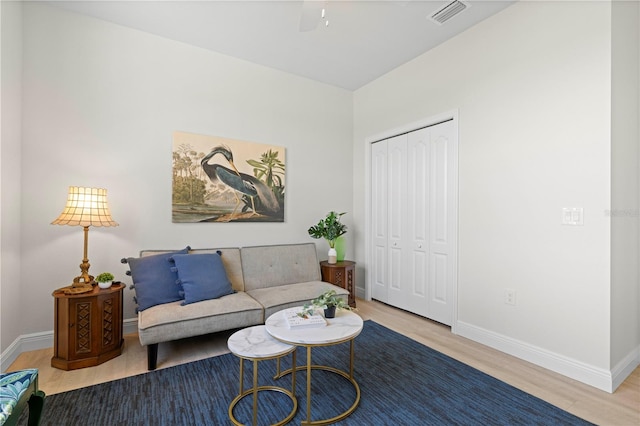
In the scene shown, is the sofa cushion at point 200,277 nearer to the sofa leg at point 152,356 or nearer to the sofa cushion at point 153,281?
the sofa cushion at point 153,281

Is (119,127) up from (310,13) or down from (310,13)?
down

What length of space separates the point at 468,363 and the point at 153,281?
267 cm

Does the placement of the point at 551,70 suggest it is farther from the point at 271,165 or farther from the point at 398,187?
the point at 271,165

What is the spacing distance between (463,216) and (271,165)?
2228 millimetres

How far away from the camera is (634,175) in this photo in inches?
94.9

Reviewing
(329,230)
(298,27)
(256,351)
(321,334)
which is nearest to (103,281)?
(256,351)

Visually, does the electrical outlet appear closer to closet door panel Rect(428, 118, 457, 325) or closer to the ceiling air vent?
closet door panel Rect(428, 118, 457, 325)

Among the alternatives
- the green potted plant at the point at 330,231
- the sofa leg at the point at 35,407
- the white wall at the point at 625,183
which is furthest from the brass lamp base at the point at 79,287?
the white wall at the point at 625,183

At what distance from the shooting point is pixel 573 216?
2.28 meters

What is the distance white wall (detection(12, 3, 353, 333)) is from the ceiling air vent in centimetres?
184

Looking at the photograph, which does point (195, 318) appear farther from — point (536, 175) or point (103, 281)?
point (536, 175)

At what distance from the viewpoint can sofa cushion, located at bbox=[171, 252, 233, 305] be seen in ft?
8.73

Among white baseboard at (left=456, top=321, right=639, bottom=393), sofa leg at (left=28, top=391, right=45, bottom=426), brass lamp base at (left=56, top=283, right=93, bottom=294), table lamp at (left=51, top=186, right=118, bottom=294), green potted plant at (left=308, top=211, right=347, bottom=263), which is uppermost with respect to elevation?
table lamp at (left=51, top=186, right=118, bottom=294)

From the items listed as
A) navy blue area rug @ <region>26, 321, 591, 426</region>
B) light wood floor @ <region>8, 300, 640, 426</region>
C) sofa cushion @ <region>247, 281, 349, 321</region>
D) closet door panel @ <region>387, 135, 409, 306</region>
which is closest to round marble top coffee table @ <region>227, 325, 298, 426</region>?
navy blue area rug @ <region>26, 321, 591, 426</region>
